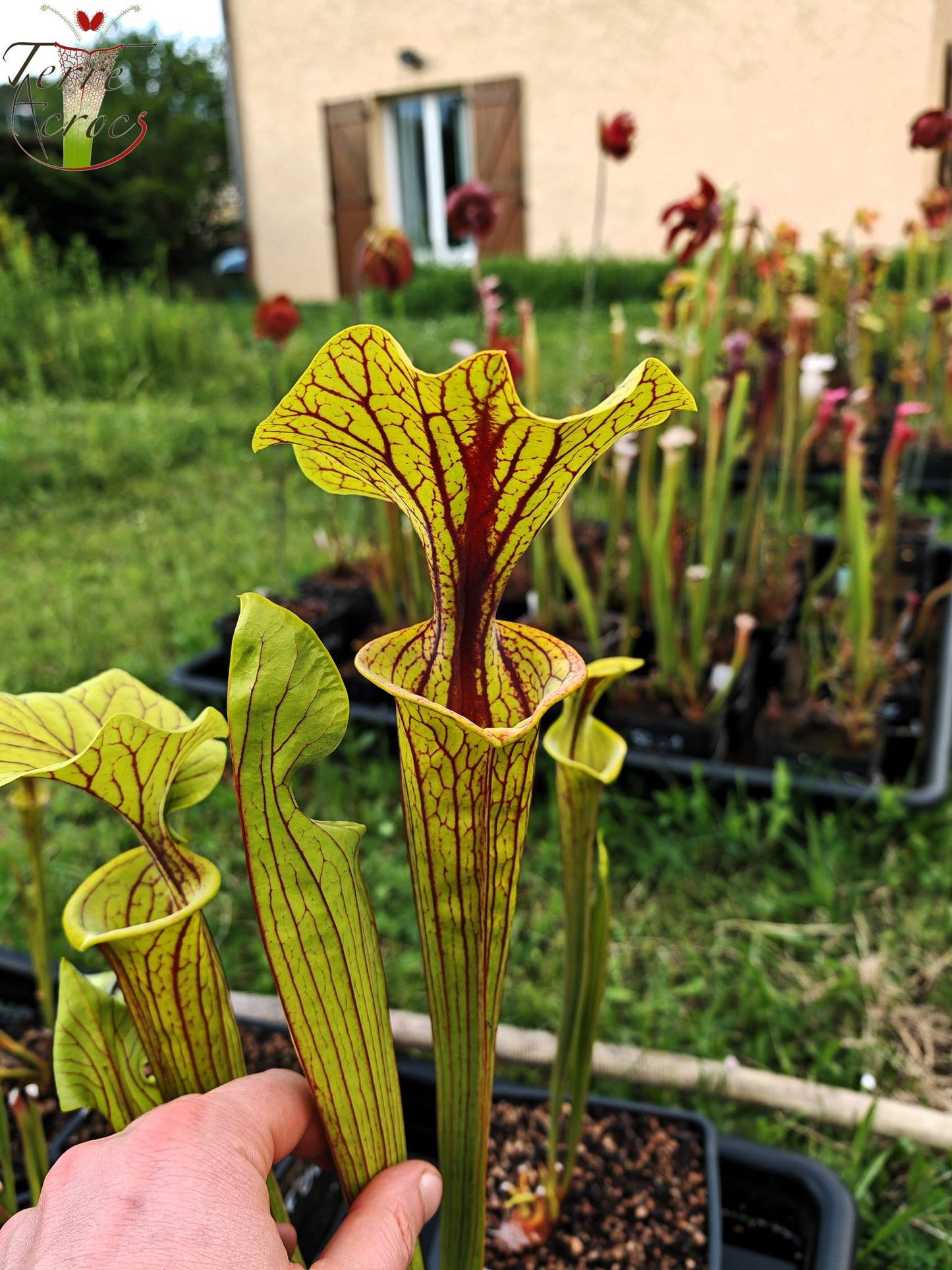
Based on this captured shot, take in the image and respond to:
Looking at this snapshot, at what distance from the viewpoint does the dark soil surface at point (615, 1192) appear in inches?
39.1

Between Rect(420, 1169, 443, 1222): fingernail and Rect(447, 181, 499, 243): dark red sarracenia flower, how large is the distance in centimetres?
190

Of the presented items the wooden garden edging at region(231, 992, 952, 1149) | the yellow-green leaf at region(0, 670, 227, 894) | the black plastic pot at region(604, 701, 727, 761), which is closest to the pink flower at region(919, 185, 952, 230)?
the black plastic pot at region(604, 701, 727, 761)

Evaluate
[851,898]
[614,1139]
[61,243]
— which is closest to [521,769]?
[614,1139]

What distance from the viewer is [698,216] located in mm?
2146

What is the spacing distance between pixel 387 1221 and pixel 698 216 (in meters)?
2.09

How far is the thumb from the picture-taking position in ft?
1.90

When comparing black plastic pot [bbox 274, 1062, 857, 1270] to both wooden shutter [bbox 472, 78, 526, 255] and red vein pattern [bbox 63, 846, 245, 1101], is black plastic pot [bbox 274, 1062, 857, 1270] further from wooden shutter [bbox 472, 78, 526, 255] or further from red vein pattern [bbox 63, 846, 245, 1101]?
wooden shutter [bbox 472, 78, 526, 255]

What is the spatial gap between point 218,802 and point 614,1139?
119 centimetres

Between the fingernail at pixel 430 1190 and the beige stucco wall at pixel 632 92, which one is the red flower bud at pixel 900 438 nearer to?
the fingernail at pixel 430 1190

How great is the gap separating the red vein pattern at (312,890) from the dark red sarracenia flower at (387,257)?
1.85 meters

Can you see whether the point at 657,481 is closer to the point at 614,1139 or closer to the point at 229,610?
the point at 229,610

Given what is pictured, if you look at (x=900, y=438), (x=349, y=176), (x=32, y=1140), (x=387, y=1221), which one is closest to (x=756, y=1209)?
(x=387, y=1221)

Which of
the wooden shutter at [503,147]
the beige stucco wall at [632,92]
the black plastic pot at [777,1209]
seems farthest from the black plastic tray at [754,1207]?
the wooden shutter at [503,147]

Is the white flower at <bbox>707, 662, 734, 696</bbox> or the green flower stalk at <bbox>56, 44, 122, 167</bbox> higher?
the green flower stalk at <bbox>56, 44, 122, 167</bbox>
